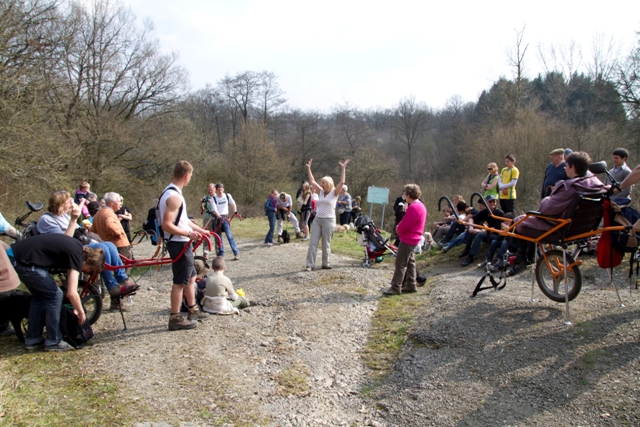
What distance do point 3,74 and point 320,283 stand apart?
1164 cm

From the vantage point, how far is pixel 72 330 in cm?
512

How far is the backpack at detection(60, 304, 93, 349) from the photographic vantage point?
5082mm

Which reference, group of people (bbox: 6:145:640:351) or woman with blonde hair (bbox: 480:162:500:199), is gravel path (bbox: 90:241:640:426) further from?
woman with blonde hair (bbox: 480:162:500:199)

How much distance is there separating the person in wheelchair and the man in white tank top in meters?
3.87

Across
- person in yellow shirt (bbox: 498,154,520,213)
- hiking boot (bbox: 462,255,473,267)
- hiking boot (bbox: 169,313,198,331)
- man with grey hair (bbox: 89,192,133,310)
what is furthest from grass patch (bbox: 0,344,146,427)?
person in yellow shirt (bbox: 498,154,520,213)

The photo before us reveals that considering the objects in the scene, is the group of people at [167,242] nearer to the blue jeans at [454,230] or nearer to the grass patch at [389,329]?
the grass patch at [389,329]

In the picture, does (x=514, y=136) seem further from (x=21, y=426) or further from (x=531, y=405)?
(x=21, y=426)

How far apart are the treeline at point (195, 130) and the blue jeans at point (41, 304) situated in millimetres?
10094

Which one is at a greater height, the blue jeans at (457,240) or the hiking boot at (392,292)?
the blue jeans at (457,240)

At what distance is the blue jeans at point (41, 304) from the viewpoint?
474 centimetres

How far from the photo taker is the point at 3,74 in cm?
1301

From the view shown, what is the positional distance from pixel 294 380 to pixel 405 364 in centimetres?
113

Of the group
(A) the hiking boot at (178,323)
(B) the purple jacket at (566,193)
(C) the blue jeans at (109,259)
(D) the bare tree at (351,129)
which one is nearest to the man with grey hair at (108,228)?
(C) the blue jeans at (109,259)

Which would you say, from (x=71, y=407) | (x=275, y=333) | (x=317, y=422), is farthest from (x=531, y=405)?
(x=71, y=407)
